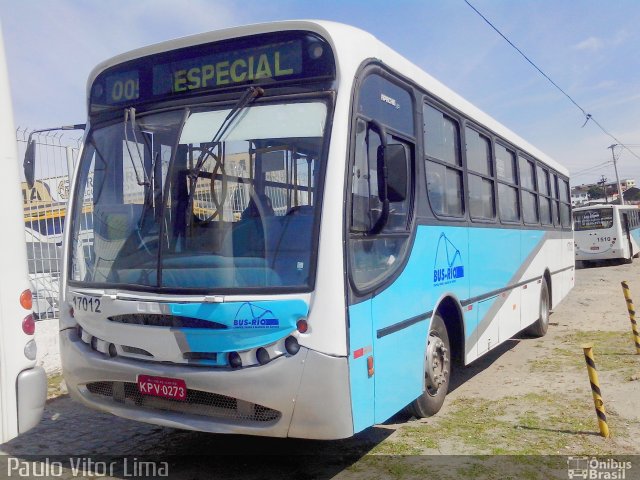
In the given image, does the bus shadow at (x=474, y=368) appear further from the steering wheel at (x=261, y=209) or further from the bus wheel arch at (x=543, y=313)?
the steering wheel at (x=261, y=209)

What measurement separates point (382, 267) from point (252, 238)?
1.04 m

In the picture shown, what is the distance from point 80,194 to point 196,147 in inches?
51.1

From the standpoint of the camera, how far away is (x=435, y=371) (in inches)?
227

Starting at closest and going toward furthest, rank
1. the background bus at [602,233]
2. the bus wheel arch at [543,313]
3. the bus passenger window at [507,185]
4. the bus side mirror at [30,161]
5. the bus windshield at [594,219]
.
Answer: the bus side mirror at [30,161], the bus passenger window at [507,185], the bus wheel arch at [543,313], the background bus at [602,233], the bus windshield at [594,219]

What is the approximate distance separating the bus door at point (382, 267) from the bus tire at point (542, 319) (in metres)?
5.82

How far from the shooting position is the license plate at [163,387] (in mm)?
4168

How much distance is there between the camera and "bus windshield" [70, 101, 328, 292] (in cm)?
413

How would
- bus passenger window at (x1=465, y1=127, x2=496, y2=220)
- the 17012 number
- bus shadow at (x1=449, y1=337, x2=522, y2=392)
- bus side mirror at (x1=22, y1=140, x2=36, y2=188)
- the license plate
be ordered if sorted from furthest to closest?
1. bus shadow at (x1=449, y1=337, x2=522, y2=392)
2. bus passenger window at (x1=465, y1=127, x2=496, y2=220)
3. bus side mirror at (x1=22, y1=140, x2=36, y2=188)
4. the 17012 number
5. the license plate

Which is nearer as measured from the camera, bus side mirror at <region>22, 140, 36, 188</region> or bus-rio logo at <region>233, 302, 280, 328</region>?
bus-rio logo at <region>233, 302, 280, 328</region>

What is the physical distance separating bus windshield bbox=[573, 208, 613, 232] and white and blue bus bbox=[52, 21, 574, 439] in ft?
88.1

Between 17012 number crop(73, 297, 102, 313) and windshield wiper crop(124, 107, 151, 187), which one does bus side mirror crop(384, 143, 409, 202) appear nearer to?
windshield wiper crop(124, 107, 151, 187)

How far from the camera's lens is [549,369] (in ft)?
26.7

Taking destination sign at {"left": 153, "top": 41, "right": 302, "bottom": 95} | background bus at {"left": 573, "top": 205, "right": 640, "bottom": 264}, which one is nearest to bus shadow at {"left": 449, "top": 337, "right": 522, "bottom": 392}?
destination sign at {"left": 153, "top": 41, "right": 302, "bottom": 95}

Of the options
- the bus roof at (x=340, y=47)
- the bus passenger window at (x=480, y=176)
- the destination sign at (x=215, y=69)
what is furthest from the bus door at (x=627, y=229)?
the destination sign at (x=215, y=69)
